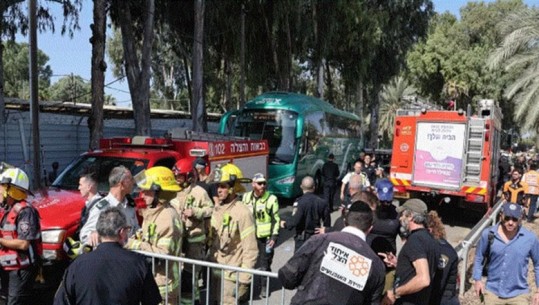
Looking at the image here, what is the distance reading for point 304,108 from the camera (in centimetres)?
1568

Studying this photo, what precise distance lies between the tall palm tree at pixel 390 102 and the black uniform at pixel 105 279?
148 ft

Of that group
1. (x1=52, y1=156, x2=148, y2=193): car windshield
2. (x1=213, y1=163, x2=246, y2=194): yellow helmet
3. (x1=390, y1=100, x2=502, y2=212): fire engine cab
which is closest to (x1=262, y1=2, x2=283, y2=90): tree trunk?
(x1=390, y1=100, x2=502, y2=212): fire engine cab

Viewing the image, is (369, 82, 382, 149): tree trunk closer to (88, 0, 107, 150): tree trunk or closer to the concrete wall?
the concrete wall

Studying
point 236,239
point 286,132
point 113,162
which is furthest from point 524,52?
point 236,239

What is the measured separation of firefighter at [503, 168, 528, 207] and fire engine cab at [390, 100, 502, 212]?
467 mm

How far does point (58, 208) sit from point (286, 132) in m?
10.1

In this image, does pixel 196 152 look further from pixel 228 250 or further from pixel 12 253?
pixel 12 253

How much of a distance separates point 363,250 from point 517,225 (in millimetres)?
2670

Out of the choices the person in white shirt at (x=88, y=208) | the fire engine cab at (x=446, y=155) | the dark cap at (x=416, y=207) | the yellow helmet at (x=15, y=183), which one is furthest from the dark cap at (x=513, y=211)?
the fire engine cab at (x=446, y=155)

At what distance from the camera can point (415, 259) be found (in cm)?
380

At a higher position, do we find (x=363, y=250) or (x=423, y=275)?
(x=363, y=250)

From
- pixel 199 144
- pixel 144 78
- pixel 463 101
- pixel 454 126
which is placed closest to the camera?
pixel 199 144

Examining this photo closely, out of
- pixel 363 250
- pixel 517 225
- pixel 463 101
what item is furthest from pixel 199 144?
pixel 463 101

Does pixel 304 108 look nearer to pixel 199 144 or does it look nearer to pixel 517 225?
pixel 199 144
